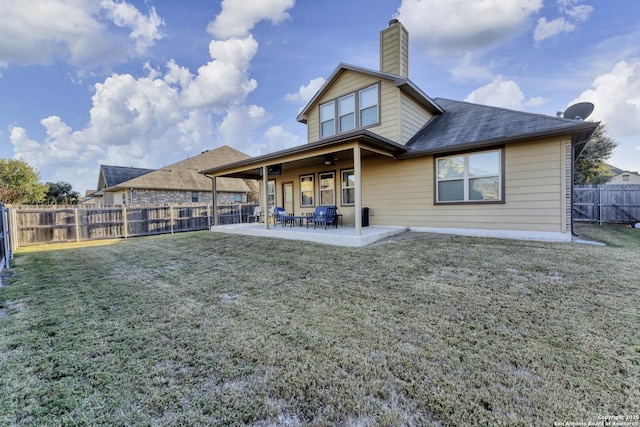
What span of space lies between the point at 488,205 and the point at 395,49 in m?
6.36

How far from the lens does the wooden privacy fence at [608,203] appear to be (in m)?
11.4

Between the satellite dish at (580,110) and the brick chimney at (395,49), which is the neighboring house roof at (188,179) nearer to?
the brick chimney at (395,49)

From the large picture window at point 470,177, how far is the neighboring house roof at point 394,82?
268cm

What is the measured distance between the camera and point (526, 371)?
6.70 ft

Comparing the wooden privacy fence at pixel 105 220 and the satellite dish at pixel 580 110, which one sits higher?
the satellite dish at pixel 580 110

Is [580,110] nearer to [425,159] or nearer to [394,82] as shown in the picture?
[425,159]

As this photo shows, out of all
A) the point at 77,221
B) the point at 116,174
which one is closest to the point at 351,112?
the point at 77,221

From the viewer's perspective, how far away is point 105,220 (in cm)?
1216

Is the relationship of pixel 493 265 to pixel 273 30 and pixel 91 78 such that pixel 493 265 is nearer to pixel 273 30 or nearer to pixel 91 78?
pixel 273 30

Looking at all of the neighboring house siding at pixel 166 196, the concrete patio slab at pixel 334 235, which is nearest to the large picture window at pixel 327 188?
the concrete patio slab at pixel 334 235

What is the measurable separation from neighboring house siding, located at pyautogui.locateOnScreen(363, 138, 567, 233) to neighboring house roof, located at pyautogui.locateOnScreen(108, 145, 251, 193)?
620 inches

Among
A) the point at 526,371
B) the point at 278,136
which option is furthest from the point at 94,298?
the point at 278,136

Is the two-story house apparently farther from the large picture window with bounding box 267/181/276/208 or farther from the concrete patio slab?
the large picture window with bounding box 267/181/276/208

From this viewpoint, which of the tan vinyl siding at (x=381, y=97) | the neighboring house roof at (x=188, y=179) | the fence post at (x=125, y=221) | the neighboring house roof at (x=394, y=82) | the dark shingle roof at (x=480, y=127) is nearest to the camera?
the dark shingle roof at (x=480, y=127)
